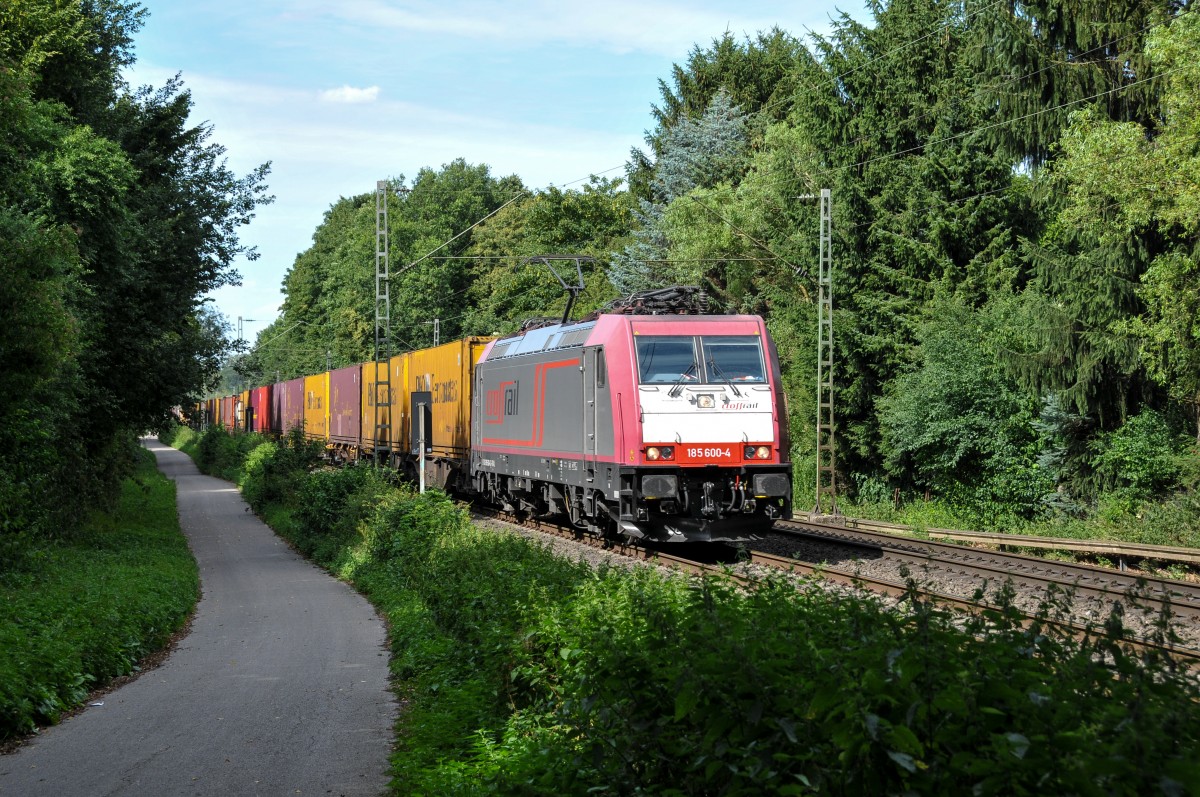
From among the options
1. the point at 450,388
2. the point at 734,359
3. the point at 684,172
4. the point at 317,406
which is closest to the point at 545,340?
the point at 734,359

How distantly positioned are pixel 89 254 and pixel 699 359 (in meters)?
11.7

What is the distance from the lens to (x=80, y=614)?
13.0m

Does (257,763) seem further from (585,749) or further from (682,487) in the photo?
(682,487)

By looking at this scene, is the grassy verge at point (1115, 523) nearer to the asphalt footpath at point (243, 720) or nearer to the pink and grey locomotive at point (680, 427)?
the pink and grey locomotive at point (680, 427)

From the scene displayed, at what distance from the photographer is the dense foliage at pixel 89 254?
16.5m

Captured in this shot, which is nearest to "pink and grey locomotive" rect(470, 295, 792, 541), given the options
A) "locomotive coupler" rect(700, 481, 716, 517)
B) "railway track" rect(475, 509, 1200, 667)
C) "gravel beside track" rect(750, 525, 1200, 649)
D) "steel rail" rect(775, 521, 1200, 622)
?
"locomotive coupler" rect(700, 481, 716, 517)

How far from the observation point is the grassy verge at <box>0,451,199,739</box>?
9.71 metres

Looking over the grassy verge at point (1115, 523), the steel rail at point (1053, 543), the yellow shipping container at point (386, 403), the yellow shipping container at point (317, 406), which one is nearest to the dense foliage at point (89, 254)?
the yellow shipping container at point (386, 403)

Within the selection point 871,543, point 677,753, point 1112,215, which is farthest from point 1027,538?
point 677,753

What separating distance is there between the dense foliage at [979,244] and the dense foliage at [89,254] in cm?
672

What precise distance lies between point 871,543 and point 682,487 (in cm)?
443

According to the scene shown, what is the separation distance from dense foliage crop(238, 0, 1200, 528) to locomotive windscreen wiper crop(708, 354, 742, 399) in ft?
26.0

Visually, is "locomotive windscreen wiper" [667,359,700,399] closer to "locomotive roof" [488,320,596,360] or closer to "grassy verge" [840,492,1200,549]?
"locomotive roof" [488,320,596,360]

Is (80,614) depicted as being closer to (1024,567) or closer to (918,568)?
(918,568)
